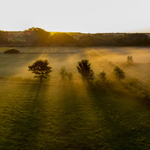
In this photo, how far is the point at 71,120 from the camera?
10.7 m

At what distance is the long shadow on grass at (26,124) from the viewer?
8383 millimetres

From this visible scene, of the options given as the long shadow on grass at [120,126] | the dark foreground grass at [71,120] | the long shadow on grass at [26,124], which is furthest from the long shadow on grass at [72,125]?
the long shadow on grass at [26,124]

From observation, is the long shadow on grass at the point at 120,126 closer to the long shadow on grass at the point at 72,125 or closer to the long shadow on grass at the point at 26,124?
the long shadow on grass at the point at 72,125

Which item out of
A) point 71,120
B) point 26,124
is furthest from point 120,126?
point 26,124

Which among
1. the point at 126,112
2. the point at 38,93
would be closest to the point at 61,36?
the point at 38,93

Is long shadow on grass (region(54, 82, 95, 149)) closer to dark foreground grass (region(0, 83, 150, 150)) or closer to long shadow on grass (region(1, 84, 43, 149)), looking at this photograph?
dark foreground grass (region(0, 83, 150, 150))

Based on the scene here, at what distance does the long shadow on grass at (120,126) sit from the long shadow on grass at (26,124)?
14.5 feet

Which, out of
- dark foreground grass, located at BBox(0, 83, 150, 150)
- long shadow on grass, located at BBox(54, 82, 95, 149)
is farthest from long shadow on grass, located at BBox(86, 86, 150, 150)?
long shadow on grass, located at BBox(54, 82, 95, 149)

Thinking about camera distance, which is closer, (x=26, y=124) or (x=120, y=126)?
(x=120, y=126)

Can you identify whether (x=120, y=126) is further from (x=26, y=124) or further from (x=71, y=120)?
(x=26, y=124)

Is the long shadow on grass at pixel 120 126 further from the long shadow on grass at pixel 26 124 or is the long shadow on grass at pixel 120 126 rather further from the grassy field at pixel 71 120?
the long shadow on grass at pixel 26 124

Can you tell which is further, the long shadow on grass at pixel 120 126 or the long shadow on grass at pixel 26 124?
the long shadow on grass at pixel 120 126

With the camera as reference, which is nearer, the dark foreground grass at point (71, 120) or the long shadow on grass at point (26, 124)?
the long shadow on grass at point (26, 124)

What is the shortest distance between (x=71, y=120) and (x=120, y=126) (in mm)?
3437
